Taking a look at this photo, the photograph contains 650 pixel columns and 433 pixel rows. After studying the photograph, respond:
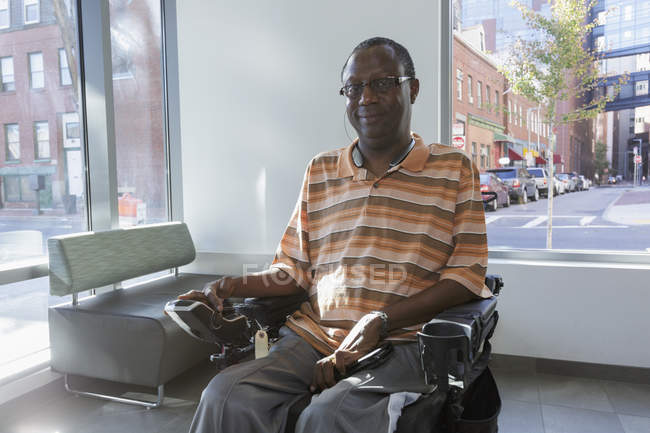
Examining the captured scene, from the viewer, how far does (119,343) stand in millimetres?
2336

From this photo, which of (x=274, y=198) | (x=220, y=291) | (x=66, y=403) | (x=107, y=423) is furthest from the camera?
(x=274, y=198)

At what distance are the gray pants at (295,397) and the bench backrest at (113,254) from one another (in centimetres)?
154

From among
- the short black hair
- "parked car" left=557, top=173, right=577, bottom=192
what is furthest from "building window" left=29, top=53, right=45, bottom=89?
"parked car" left=557, top=173, right=577, bottom=192

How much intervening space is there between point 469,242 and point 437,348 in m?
0.48

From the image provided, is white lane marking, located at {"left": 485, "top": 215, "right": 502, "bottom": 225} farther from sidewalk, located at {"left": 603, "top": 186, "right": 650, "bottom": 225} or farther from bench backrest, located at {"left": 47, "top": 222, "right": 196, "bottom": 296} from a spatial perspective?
bench backrest, located at {"left": 47, "top": 222, "right": 196, "bottom": 296}

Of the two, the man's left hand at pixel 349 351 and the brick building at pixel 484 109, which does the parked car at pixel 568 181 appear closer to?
the brick building at pixel 484 109

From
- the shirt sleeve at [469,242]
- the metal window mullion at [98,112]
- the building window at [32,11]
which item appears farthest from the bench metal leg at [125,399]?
the building window at [32,11]

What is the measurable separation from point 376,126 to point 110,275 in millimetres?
1830

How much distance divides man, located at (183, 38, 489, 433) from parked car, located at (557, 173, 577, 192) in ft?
5.38

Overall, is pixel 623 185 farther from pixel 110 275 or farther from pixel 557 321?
pixel 110 275

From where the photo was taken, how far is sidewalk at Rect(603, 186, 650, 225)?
271cm

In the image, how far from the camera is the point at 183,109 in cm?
343

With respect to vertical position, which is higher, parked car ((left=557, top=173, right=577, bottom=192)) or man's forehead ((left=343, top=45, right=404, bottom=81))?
man's forehead ((left=343, top=45, right=404, bottom=81))

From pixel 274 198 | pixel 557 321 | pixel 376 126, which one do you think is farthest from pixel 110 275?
pixel 557 321
